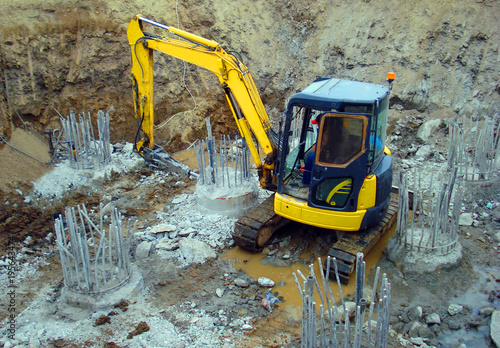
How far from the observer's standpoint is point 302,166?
737 cm

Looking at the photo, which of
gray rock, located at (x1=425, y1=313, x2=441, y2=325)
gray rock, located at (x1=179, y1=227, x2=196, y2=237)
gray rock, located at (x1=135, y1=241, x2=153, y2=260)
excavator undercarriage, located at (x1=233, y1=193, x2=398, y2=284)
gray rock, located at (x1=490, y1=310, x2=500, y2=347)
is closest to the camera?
gray rock, located at (x1=490, y1=310, x2=500, y2=347)

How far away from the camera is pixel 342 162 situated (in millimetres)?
6082

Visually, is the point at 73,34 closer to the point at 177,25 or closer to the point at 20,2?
the point at 20,2

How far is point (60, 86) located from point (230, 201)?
6.06 m

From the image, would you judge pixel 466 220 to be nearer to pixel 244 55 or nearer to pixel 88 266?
pixel 88 266

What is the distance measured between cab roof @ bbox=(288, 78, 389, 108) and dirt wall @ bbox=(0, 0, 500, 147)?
539 cm

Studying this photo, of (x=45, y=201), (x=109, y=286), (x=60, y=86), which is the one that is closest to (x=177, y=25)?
(x=60, y=86)

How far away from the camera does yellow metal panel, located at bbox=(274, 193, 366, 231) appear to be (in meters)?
6.32

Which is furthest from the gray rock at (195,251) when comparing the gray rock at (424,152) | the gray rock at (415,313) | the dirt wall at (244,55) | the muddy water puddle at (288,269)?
the gray rock at (424,152)

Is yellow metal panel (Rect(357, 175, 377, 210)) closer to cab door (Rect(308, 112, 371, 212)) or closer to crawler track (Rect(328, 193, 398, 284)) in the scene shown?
cab door (Rect(308, 112, 371, 212))

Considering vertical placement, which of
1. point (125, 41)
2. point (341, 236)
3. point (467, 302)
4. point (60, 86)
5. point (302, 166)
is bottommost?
point (467, 302)

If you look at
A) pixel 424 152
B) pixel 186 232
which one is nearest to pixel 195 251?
pixel 186 232

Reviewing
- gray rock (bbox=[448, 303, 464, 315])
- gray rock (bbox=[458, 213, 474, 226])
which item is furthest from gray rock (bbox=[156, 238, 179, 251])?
gray rock (bbox=[458, 213, 474, 226])

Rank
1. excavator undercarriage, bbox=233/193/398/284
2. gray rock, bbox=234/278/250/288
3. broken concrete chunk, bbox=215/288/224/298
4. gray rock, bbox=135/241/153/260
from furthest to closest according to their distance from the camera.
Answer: gray rock, bbox=135/241/153/260 → gray rock, bbox=234/278/250/288 → excavator undercarriage, bbox=233/193/398/284 → broken concrete chunk, bbox=215/288/224/298
